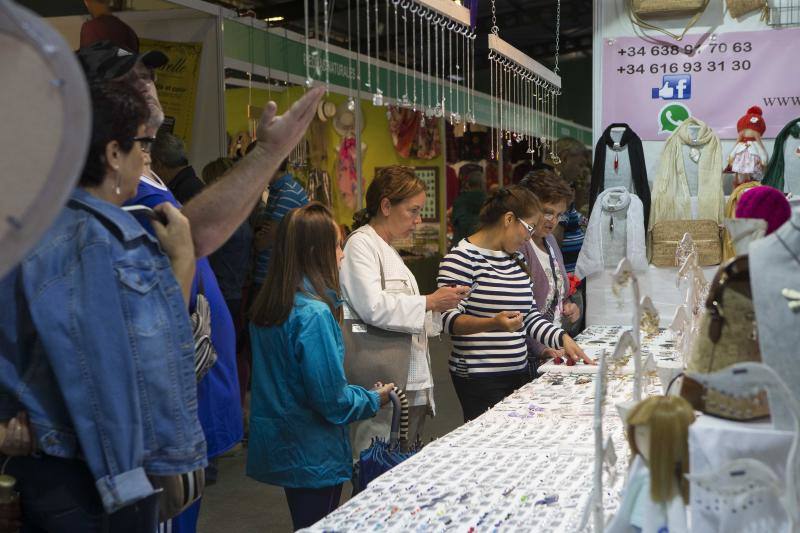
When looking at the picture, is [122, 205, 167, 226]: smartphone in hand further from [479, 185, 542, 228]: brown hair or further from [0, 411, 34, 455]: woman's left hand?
[479, 185, 542, 228]: brown hair

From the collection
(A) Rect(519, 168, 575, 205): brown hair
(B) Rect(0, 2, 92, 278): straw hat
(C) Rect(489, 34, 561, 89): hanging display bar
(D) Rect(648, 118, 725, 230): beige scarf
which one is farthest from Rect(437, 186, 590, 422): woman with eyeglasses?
(B) Rect(0, 2, 92, 278): straw hat

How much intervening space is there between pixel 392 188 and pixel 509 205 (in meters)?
0.53

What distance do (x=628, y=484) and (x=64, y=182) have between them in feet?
3.06

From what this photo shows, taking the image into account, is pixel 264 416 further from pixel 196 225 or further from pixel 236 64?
pixel 236 64

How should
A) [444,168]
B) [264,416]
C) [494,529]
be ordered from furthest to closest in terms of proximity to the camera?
[444,168] < [264,416] < [494,529]

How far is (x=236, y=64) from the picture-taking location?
594 cm

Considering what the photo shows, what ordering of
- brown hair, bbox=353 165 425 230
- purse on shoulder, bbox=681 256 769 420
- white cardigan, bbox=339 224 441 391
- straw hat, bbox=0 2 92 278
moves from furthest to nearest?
brown hair, bbox=353 165 425 230 < white cardigan, bbox=339 224 441 391 < purse on shoulder, bbox=681 256 769 420 < straw hat, bbox=0 2 92 278

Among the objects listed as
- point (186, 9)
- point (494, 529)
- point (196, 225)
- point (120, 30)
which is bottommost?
point (494, 529)

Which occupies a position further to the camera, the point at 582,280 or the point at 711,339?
the point at 582,280

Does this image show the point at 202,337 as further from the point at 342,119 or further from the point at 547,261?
the point at 342,119

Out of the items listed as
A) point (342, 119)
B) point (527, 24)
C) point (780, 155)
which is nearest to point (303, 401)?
point (780, 155)

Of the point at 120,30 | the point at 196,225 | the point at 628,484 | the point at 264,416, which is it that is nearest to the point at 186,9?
the point at 120,30

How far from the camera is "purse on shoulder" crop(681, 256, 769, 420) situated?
1.36 metres

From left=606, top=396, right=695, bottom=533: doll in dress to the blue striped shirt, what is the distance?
399 centimetres
